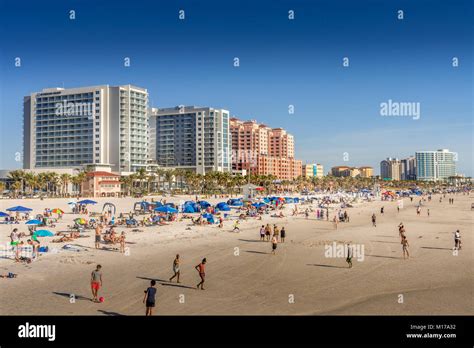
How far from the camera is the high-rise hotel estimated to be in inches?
5143

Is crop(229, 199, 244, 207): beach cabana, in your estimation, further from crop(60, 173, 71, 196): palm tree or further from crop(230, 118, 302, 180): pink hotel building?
crop(230, 118, 302, 180): pink hotel building

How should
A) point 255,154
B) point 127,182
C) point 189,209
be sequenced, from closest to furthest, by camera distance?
point 189,209 < point 127,182 < point 255,154

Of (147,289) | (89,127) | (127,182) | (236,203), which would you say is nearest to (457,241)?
(147,289)

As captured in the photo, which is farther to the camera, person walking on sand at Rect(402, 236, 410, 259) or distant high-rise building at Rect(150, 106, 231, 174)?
distant high-rise building at Rect(150, 106, 231, 174)

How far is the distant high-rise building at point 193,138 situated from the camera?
524 ft

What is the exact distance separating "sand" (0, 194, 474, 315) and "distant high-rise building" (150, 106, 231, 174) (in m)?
132

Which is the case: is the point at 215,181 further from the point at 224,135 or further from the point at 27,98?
the point at 27,98

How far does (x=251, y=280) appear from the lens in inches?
670

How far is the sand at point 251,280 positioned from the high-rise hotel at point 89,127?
109 metres

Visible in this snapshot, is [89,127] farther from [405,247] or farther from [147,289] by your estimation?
[147,289]

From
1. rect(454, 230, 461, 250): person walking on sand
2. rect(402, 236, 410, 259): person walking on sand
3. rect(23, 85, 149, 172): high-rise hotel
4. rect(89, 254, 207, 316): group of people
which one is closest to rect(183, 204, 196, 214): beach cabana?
rect(402, 236, 410, 259): person walking on sand

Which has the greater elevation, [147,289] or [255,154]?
[255,154]

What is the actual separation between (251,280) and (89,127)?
128 m
